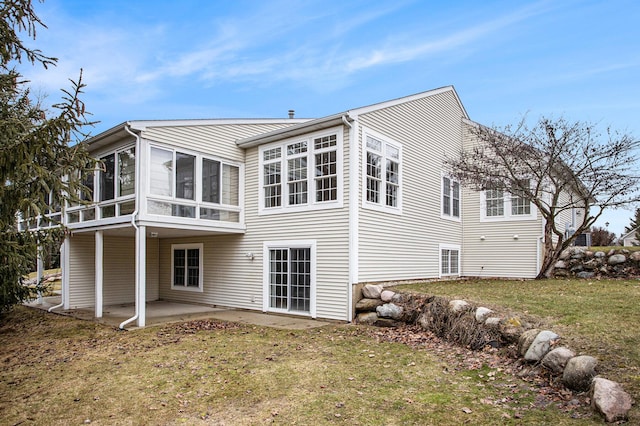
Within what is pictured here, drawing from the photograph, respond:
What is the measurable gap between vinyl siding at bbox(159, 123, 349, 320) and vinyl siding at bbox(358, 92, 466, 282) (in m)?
0.60

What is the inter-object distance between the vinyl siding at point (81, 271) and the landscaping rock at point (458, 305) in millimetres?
11935

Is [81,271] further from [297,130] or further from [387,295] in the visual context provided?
[387,295]

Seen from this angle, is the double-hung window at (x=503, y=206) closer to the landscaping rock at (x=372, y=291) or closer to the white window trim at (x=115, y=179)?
the landscaping rock at (x=372, y=291)

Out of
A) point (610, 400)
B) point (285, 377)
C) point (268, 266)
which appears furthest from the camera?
point (268, 266)

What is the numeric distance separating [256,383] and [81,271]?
35.5 feet

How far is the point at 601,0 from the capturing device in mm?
9047

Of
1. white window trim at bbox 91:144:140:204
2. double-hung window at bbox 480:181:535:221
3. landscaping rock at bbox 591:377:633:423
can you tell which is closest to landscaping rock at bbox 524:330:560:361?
landscaping rock at bbox 591:377:633:423

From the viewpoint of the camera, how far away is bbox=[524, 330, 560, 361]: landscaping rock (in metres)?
5.98

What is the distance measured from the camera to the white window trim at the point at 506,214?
14.5 metres

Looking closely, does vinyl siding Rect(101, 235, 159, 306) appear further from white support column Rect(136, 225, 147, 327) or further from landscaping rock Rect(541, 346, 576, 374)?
landscaping rock Rect(541, 346, 576, 374)

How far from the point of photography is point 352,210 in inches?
406

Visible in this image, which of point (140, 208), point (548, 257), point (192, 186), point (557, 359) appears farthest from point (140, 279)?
point (548, 257)

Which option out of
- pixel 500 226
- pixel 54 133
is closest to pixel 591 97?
pixel 500 226

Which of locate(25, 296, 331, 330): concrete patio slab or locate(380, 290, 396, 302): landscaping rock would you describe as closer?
locate(380, 290, 396, 302): landscaping rock
